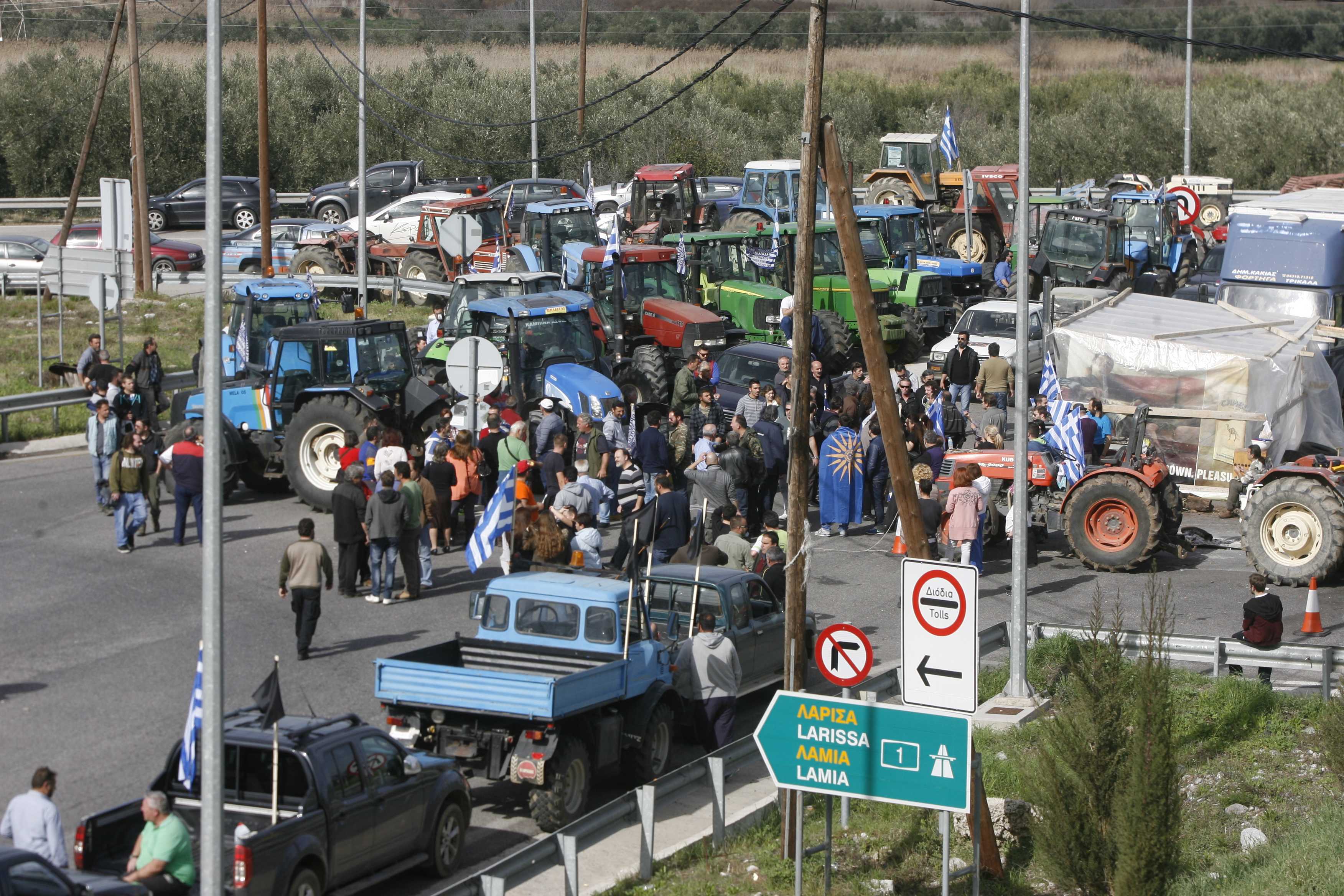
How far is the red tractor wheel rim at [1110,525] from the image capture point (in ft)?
63.3

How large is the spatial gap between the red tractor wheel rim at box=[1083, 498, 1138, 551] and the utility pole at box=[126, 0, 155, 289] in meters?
20.6

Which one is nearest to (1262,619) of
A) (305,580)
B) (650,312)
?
(305,580)

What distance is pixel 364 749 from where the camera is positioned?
34.9 ft

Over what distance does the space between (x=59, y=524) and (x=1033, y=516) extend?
499 inches

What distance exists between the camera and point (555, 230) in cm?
3212

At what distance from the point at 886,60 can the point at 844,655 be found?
71480 mm

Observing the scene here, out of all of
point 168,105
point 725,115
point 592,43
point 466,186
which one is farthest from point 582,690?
point 592,43

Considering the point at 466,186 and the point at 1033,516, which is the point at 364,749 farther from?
the point at 466,186

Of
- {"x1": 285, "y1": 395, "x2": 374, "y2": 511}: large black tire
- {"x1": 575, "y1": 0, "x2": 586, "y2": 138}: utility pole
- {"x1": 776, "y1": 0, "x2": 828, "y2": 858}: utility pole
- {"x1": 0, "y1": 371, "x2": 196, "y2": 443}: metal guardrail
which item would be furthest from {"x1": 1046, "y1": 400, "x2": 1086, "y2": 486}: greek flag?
{"x1": 575, "y1": 0, "x2": 586, "y2": 138}: utility pole

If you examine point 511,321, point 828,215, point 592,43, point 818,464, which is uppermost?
point 592,43

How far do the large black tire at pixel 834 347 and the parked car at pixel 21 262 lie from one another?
19795mm

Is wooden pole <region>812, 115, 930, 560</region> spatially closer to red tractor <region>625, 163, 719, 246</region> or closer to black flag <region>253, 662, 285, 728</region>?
black flag <region>253, 662, 285, 728</region>

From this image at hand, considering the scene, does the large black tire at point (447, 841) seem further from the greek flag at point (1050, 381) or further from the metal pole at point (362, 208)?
the metal pole at point (362, 208)

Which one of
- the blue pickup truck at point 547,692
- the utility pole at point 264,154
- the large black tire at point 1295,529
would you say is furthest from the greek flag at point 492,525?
the utility pole at point 264,154
